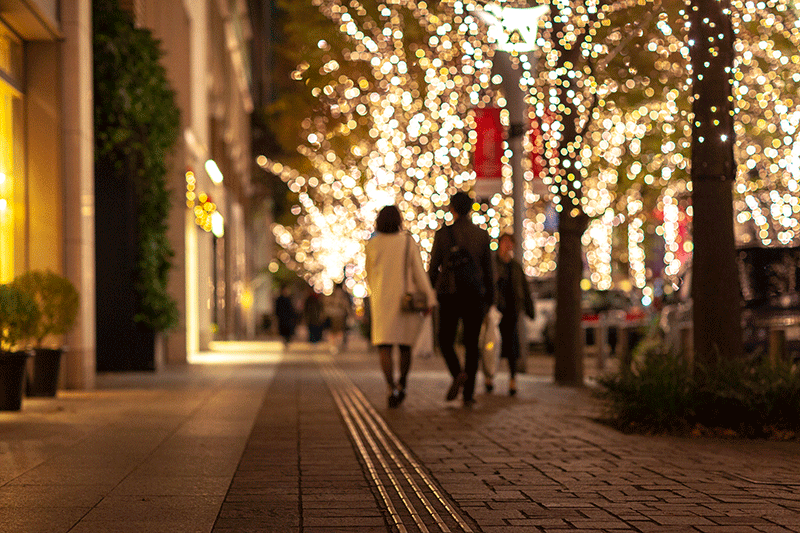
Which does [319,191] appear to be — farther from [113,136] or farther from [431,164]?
[113,136]

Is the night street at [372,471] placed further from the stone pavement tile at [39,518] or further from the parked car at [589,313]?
the parked car at [589,313]

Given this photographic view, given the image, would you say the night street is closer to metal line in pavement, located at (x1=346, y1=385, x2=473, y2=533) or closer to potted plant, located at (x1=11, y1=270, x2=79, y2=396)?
metal line in pavement, located at (x1=346, y1=385, x2=473, y2=533)

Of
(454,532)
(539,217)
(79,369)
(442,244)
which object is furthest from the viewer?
(539,217)

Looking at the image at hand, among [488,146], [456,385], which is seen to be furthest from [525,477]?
[488,146]

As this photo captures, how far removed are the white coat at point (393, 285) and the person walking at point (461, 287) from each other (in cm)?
22

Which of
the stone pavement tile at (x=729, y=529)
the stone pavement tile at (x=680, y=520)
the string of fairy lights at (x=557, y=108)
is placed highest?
the string of fairy lights at (x=557, y=108)

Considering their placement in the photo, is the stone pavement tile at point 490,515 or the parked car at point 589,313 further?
the parked car at point 589,313

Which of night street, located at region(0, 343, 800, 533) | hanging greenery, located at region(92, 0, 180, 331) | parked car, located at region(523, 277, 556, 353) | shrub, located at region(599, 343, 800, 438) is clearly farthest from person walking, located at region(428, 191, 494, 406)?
parked car, located at region(523, 277, 556, 353)

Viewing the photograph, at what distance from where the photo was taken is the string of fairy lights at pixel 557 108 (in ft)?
45.5

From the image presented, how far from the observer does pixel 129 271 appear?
17.7m

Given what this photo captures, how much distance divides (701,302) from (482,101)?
41.0 feet

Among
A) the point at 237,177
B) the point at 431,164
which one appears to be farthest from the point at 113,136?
the point at 237,177

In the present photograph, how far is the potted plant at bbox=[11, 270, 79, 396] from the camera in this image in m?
11.5

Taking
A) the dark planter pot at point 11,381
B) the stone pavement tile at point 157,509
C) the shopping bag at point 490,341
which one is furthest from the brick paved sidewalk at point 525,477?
the dark planter pot at point 11,381
